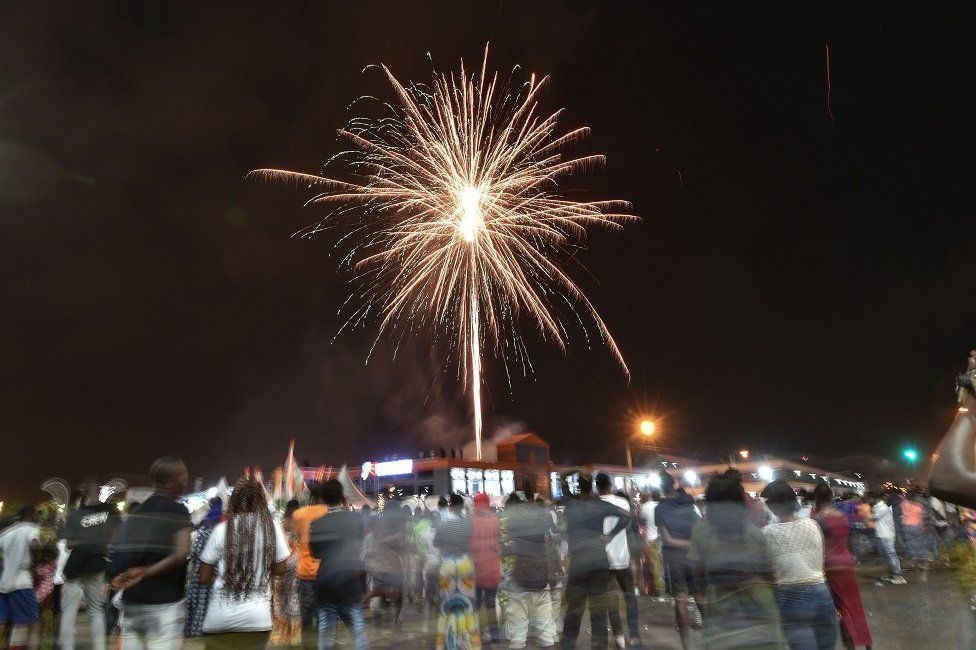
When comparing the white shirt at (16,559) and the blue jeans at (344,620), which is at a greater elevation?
the white shirt at (16,559)

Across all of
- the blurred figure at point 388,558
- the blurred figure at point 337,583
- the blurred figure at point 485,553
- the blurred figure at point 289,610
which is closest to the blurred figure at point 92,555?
the blurred figure at point 289,610

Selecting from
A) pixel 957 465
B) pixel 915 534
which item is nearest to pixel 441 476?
pixel 915 534

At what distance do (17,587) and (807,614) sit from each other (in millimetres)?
8050

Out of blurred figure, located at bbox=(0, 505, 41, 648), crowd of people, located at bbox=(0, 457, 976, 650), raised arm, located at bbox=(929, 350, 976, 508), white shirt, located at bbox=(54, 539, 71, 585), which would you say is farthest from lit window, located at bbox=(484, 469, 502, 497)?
raised arm, located at bbox=(929, 350, 976, 508)

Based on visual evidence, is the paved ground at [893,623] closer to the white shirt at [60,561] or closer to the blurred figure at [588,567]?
the white shirt at [60,561]

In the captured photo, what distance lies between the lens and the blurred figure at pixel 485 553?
24.1 ft

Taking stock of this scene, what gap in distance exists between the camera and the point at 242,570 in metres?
4.18

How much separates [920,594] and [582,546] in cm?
900

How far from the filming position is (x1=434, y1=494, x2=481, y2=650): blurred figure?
7090mm

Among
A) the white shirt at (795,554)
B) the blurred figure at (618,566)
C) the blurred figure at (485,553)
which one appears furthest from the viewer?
the blurred figure at (485,553)

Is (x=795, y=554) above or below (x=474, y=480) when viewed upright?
below

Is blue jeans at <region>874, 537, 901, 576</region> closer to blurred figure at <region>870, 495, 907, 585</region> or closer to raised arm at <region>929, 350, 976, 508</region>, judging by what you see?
blurred figure at <region>870, 495, 907, 585</region>

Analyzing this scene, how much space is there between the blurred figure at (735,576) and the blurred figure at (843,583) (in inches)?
78.7

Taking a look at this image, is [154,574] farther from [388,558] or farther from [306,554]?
[388,558]
